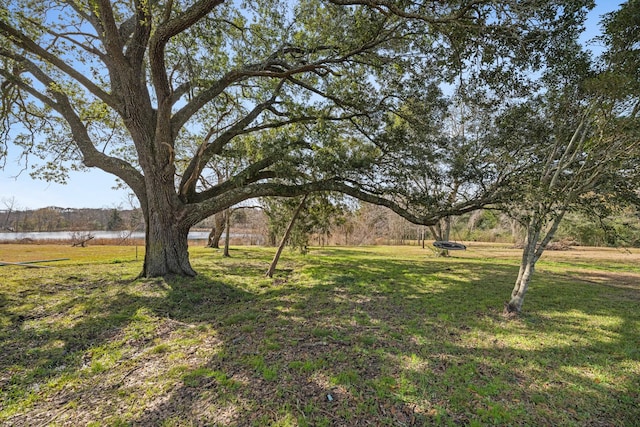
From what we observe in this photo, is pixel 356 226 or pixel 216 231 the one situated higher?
pixel 356 226

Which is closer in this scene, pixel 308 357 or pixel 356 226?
pixel 308 357

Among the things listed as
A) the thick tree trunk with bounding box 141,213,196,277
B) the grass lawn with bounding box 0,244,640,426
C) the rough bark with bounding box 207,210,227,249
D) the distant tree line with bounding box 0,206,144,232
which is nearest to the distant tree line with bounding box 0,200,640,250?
the distant tree line with bounding box 0,206,144,232

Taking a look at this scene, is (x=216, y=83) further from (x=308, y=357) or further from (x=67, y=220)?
(x=67, y=220)

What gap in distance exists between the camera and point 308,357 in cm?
387

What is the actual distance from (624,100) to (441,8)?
325 cm

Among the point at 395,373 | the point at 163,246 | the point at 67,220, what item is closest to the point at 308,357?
the point at 395,373

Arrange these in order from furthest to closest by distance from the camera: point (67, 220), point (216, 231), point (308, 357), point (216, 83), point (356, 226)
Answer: point (67, 220) → point (356, 226) → point (216, 231) → point (216, 83) → point (308, 357)

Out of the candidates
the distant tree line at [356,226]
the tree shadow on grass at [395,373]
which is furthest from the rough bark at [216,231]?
the tree shadow on grass at [395,373]

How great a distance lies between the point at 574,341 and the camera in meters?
4.59

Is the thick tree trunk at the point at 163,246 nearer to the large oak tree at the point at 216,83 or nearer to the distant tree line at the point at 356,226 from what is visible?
the large oak tree at the point at 216,83

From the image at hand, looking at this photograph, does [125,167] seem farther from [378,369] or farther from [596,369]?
[596,369]

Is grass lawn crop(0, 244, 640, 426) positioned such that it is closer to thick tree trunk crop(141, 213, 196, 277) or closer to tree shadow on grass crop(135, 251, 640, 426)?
tree shadow on grass crop(135, 251, 640, 426)

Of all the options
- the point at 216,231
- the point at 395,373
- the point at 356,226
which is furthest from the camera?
the point at 356,226

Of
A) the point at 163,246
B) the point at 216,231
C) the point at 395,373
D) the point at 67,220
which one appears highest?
the point at 67,220
